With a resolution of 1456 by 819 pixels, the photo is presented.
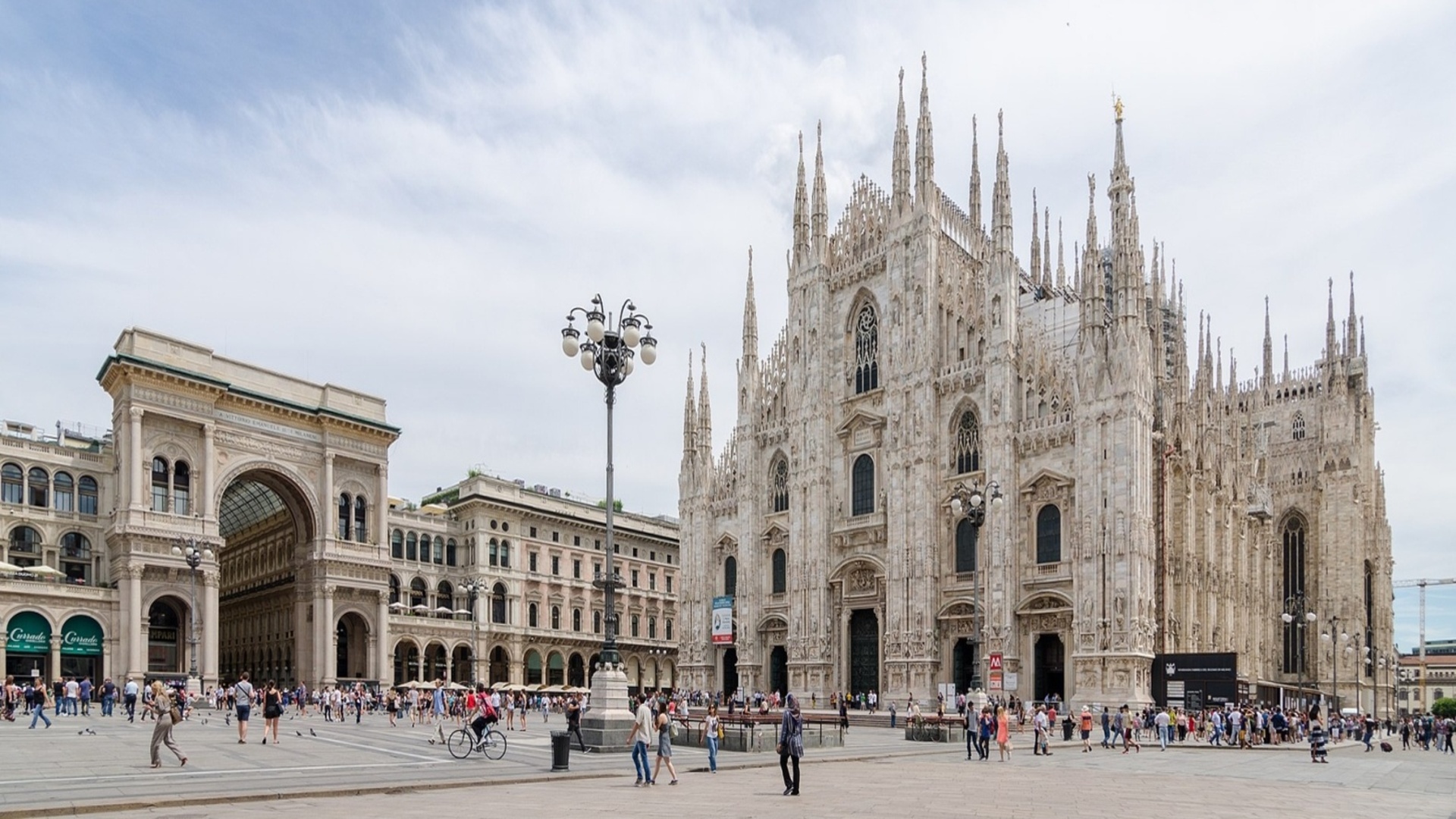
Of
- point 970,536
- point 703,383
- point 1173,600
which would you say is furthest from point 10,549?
point 1173,600

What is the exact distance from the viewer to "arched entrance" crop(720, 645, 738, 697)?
6391 centimetres

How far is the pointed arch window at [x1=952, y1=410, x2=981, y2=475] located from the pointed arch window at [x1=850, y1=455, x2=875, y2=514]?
5174 millimetres

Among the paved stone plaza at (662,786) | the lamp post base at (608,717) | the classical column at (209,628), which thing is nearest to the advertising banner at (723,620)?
the classical column at (209,628)

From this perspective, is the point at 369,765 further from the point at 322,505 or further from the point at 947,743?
the point at 322,505

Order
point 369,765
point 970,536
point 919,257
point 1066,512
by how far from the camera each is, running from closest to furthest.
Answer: point 369,765
point 1066,512
point 970,536
point 919,257

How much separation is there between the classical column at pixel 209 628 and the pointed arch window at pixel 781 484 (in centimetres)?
2931

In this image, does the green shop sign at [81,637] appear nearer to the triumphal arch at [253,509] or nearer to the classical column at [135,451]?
the triumphal arch at [253,509]

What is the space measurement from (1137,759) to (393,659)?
54775 mm

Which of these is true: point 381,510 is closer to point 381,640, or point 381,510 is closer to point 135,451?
point 381,640

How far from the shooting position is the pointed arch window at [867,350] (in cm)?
5791

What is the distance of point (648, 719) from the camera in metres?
18.8

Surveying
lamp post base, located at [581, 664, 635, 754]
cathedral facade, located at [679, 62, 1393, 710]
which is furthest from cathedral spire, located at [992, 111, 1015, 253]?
lamp post base, located at [581, 664, 635, 754]

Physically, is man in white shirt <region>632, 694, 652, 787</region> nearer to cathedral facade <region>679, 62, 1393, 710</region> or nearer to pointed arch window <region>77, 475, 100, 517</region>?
cathedral facade <region>679, 62, 1393, 710</region>

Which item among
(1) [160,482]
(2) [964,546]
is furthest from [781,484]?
(1) [160,482]
